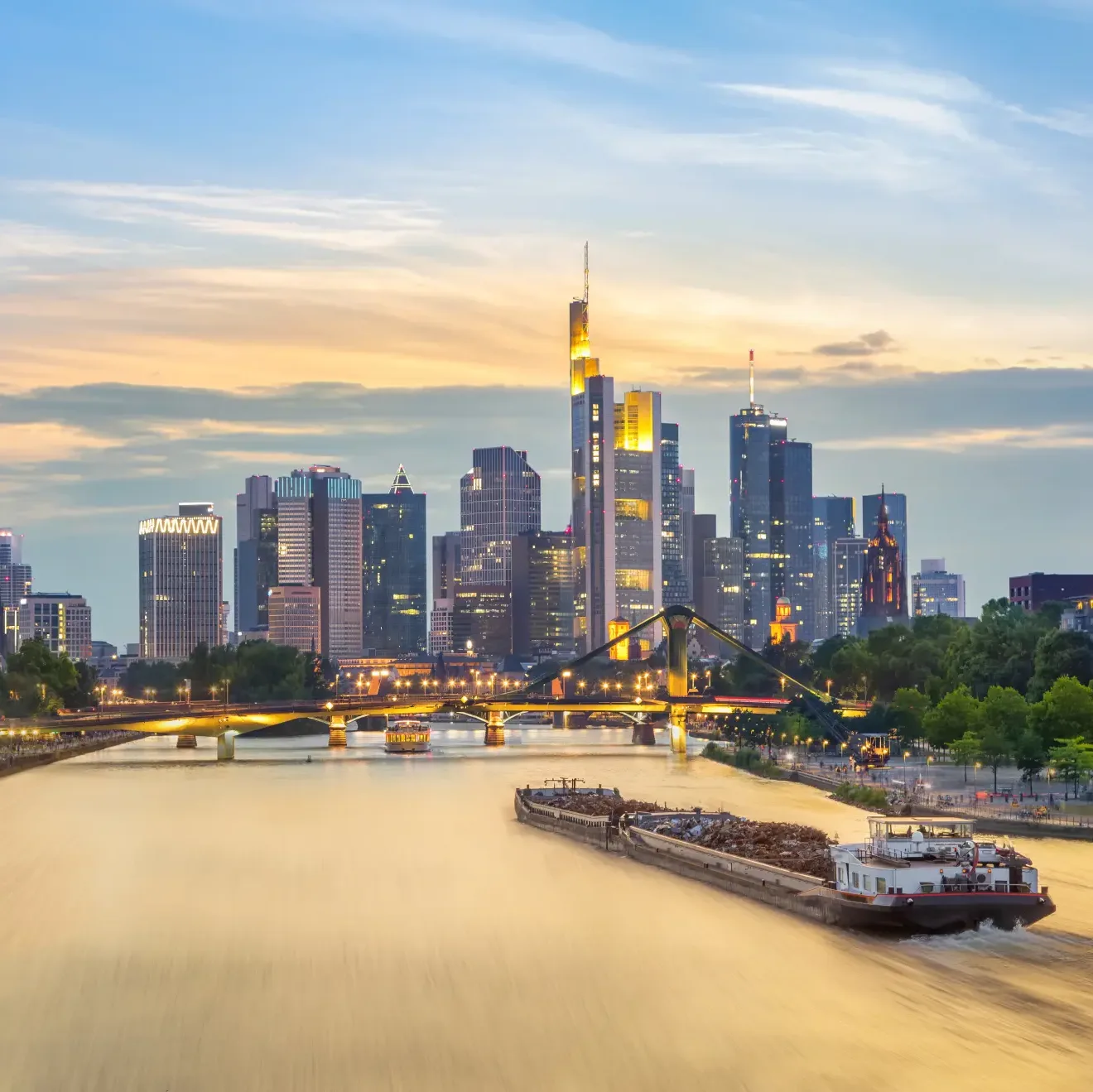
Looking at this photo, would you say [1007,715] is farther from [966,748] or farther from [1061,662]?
[1061,662]

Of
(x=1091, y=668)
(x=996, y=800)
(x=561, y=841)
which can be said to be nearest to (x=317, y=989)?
(x=561, y=841)

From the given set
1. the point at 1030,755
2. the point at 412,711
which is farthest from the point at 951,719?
the point at 412,711

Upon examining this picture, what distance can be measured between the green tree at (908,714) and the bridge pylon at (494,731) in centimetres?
4339

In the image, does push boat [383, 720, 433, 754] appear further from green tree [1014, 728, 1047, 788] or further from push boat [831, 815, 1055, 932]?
push boat [831, 815, 1055, 932]

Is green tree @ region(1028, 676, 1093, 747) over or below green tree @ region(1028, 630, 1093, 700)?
below

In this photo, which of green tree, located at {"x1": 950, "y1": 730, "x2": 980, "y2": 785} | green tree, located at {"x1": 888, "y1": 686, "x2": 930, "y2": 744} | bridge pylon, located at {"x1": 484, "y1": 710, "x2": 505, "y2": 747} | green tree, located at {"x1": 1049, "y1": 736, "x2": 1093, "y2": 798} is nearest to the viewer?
green tree, located at {"x1": 1049, "y1": 736, "x2": 1093, "y2": 798}

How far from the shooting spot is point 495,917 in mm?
57312

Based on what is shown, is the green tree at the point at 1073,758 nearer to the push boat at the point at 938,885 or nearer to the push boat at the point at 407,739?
the push boat at the point at 938,885

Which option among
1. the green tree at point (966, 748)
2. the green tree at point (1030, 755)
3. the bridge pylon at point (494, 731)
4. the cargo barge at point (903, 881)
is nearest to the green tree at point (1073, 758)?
the green tree at point (1030, 755)

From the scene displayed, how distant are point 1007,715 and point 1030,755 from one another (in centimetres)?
843

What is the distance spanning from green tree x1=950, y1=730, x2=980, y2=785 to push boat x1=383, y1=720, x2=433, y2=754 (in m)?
64.2

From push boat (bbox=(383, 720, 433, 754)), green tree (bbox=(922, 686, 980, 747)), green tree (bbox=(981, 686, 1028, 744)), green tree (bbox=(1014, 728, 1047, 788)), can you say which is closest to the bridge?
Result: push boat (bbox=(383, 720, 433, 754))

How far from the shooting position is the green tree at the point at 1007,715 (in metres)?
96.6

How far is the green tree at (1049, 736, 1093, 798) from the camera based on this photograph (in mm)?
84250
